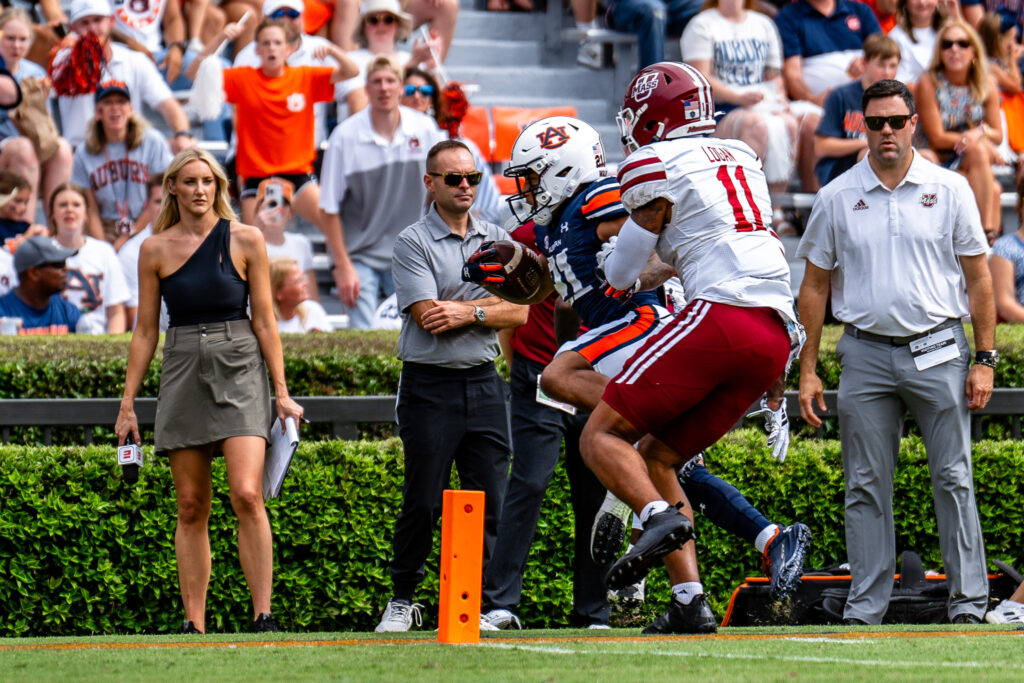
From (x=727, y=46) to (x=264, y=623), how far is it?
8.24 m

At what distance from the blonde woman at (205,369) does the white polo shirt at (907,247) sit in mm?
2789

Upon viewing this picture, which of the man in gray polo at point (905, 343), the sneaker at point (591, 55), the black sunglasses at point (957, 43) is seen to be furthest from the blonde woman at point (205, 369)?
the sneaker at point (591, 55)

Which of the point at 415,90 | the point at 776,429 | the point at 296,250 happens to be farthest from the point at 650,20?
the point at 776,429

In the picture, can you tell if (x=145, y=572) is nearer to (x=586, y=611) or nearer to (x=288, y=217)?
(x=586, y=611)

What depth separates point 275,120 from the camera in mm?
12609

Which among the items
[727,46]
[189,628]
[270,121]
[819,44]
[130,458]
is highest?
[819,44]

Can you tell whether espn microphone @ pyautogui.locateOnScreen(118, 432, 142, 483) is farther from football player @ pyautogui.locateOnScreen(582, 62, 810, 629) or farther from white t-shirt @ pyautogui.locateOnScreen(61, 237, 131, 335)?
white t-shirt @ pyautogui.locateOnScreen(61, 237, 131, 335)

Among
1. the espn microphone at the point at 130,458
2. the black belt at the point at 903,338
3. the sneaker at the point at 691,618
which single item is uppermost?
the black belt at the point at 903,338

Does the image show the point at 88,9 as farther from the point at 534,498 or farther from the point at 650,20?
the point at 534,498

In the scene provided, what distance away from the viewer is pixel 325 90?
13.0 meters

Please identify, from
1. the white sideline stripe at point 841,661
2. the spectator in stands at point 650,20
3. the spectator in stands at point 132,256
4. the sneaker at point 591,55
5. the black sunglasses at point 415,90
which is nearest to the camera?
the white sideline stripe at point 841,661

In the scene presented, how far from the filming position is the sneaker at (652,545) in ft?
17.9

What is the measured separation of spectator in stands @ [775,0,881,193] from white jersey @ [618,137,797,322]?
854cm

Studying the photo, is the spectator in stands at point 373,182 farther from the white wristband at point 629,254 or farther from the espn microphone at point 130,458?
the white wristband at point 629,254
